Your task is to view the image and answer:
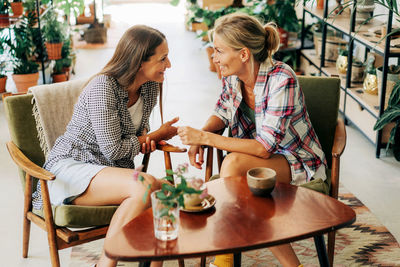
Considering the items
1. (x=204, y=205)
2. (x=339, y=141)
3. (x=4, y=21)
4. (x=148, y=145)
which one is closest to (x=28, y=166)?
(x=148, y=145)

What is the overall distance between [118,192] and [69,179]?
0.73 ft

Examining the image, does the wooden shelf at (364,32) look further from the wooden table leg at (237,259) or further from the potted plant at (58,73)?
the potted plant at (58,73)

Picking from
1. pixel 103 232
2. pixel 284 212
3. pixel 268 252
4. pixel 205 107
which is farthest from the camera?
pixel 205 107

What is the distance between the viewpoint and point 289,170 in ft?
7.75

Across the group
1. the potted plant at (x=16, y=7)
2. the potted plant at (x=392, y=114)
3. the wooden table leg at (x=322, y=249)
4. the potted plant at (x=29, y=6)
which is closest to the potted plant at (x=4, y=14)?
the potted plant at (x=16, y=7)

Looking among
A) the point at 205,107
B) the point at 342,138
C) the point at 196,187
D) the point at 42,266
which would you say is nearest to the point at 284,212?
the point at 196,187

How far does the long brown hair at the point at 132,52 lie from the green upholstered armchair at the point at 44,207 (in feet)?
1.09

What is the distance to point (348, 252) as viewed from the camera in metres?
2.61

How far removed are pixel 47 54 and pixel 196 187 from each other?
14.3 ft

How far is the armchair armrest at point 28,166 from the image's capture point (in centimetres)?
215

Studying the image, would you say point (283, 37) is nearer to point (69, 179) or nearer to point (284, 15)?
point (284, 15)

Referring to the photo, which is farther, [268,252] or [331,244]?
[268,252]

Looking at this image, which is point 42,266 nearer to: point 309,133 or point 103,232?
point 103,232

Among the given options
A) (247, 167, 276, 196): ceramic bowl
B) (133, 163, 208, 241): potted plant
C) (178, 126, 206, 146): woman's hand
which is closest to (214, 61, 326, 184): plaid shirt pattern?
(178, 126, 206, 146): woman's hand
